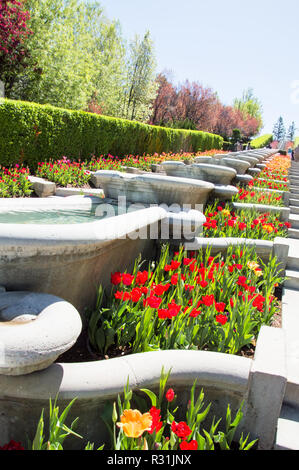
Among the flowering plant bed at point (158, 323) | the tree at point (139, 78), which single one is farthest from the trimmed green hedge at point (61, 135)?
the tree at point (139, 78)

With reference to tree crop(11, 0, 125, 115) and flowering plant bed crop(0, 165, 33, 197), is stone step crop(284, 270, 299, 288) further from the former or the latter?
tree crop(11, 0, 125, 115)

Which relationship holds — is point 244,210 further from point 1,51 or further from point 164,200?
point 1,51

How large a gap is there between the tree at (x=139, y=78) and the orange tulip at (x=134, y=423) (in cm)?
2547

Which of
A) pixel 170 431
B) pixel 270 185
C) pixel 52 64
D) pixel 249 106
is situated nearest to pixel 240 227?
pixel 170 431

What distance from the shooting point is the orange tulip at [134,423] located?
4.09 feet

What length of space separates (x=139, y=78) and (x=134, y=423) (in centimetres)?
2635

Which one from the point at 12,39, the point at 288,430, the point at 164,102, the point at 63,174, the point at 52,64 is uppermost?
the point at 164,102

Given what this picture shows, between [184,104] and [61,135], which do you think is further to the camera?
[184,104]

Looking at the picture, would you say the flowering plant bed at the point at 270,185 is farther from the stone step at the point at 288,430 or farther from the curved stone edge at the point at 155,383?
the curved stone edge at the point at 155,383

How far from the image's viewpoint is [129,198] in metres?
4.34

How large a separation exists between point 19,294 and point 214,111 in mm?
39116

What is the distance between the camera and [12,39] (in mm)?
13164

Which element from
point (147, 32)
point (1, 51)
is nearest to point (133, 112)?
point (147, 32)

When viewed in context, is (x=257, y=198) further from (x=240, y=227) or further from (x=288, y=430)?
(x=288, y=430)
